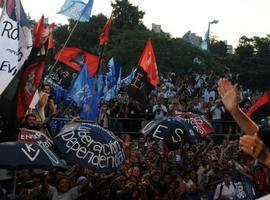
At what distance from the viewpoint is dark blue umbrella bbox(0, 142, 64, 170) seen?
678cm

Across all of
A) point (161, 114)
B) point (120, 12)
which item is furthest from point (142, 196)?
point (120, 12)

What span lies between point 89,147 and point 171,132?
3603 mm

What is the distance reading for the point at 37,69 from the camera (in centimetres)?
852

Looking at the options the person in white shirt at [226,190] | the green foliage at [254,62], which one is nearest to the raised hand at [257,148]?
the person in white shirt at [226,190]

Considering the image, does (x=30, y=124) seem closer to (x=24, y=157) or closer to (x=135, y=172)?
(x=135, y=172)

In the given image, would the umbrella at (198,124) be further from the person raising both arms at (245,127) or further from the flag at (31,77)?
the person raising both arms at (245,127)

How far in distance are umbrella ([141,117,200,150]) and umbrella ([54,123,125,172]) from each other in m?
3.05

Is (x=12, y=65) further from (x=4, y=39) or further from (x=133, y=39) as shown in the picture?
(x=133, y=39)

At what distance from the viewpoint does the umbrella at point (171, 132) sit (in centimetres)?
1129

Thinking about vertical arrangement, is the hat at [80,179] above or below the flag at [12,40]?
below

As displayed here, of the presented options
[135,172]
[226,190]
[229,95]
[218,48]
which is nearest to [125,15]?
[218,48]

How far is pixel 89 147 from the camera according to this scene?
26.1ft

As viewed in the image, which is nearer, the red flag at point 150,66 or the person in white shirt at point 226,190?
the person in white shirt at point 226,190

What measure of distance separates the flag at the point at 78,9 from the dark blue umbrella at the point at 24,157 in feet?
23.5
